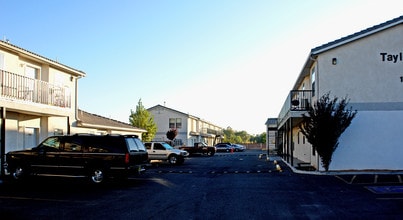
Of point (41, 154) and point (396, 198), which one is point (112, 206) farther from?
point (396, 198)

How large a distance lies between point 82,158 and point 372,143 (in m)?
13.1

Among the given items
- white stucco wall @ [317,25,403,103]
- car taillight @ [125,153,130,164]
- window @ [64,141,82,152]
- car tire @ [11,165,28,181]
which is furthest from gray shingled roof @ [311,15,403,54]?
car tire @ [11,165,28,181]

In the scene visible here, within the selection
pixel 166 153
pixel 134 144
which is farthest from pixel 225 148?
pixel 134 144

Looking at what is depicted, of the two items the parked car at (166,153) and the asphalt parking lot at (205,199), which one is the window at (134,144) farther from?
the parked car at (166,153)

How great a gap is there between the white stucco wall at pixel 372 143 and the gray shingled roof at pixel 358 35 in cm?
349

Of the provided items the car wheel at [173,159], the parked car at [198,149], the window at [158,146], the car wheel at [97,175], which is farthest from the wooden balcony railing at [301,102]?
the parked car at [198,149]

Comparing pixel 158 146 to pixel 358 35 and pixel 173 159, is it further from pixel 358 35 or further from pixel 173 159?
pixel 358 35

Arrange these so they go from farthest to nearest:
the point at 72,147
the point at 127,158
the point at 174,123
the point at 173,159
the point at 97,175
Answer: the point at 174,123 < the point at 173,159 < the point at 72,147 < the point at 97,175 < the point at 127,158

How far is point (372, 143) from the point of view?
18.3 metres

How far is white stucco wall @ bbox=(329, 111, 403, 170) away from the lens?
18.2m

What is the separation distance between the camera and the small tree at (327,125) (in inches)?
695

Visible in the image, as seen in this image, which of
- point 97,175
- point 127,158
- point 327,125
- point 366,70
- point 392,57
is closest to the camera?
point 127,158

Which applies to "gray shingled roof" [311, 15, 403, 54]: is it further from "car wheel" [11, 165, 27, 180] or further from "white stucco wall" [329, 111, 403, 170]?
"car wheel" [11, 165, 27, 180]

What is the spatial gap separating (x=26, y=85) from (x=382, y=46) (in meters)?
16.5
